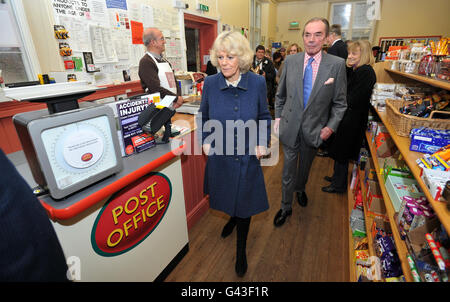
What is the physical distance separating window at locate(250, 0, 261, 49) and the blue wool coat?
683 cm

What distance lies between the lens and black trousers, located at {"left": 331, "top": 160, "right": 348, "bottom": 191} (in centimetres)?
267

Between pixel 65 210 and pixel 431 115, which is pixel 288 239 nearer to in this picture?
pixel 431 115

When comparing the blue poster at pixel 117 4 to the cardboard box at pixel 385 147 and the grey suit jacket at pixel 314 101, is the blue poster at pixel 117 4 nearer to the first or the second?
the grey suit jacket at pixel 314 101

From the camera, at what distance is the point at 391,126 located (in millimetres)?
1693

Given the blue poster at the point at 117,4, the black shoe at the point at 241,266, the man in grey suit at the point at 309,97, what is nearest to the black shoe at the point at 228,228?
the black shoe at the point at 241,266

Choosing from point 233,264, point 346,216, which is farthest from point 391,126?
point 233,264

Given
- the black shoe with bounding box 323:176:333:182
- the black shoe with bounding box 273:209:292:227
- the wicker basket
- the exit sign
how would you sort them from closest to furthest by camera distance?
the wicker basket
the black shoe with bounding box 273:209:292:227
the black shoe with bounding box 323:176:333:182
the exit sign

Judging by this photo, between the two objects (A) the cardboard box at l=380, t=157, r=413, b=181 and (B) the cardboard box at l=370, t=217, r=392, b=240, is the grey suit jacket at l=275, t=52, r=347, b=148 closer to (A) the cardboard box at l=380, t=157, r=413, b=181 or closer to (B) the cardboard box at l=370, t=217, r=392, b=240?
(A) the cardboard box at l=380, t=157, r=413, b=181

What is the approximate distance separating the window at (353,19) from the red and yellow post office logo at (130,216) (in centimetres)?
984

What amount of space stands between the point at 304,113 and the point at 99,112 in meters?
1.54

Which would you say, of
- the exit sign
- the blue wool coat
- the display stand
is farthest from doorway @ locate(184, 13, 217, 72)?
the display stand

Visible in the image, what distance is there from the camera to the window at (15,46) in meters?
2.23

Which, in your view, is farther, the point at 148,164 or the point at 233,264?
the point at 233,264

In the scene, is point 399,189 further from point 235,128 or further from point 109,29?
point 109,29
